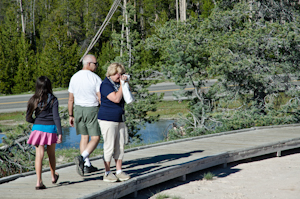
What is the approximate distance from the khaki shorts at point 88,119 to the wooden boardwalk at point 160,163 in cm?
72

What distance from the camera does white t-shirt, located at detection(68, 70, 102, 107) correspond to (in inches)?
207

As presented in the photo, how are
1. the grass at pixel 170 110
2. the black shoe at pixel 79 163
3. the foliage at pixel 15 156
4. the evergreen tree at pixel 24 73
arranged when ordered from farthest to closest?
the evergreen tree at pixel 24 73
the grass at pixel 170 110
the foliage at pixel 15 156
the black shoe at pixel 79 163

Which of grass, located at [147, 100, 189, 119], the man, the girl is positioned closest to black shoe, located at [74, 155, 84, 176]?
the man

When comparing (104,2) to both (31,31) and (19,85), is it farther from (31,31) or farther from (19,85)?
(19,85)

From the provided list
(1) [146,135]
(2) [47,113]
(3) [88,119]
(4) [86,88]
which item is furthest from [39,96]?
(1) [146,135]

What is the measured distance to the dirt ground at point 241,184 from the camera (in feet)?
17.9

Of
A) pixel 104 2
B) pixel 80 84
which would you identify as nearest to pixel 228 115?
pixel 80 84

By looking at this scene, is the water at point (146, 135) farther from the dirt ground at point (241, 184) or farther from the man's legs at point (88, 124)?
the man's legs at point (88, 124)

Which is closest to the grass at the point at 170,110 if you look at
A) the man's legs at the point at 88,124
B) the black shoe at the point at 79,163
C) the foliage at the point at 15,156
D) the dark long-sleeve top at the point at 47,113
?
→ the foliage at the point at 15,156

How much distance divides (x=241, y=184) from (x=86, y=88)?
3090 millimetres

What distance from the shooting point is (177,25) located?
43.6 ft

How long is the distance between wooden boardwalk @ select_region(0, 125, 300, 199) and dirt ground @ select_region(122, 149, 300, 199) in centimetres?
24

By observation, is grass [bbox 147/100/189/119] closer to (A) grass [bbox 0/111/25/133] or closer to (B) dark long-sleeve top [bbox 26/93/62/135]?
(A) grass [bbox 0/111/25/133]

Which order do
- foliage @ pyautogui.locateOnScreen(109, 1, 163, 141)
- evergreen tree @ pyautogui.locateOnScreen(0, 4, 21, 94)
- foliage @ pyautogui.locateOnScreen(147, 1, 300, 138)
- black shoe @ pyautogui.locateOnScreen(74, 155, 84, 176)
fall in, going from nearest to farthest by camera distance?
1. black shoe @ pyautogui.locateOnScreen(74, 155, 84, 176)
2. foliage @ pyautogui.locateOnScreen(147, 1, 300, 138)
3. foliage @ pyautogui.locateOnScreen(109, 1, 163, 141)
4. evergreen tree @ pyautogui.locateOnScreen(0, 4, 21, 94)
